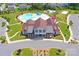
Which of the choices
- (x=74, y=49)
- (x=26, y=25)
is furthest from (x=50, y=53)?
(x=26, y=25)

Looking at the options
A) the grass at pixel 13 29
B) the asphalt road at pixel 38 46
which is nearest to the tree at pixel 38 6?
the grass at pixel 13 29

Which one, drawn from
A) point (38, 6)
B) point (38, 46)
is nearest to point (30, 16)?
point (38, 6)

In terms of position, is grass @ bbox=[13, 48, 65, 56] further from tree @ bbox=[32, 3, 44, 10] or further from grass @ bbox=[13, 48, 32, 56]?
tree @ bbox=[32, 3, 44, 10]

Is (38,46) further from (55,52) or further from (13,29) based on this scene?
(13,29)

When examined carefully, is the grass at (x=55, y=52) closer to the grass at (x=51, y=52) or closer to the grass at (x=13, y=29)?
the grass at (x=51, y=52)

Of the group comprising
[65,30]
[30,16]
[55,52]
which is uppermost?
[30,16]

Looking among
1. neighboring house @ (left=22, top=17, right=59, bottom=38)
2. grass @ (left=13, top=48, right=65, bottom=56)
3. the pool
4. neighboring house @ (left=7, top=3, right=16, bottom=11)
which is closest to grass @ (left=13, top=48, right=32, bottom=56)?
grass @ (left=13, top=48, right=65, bottom=56)
